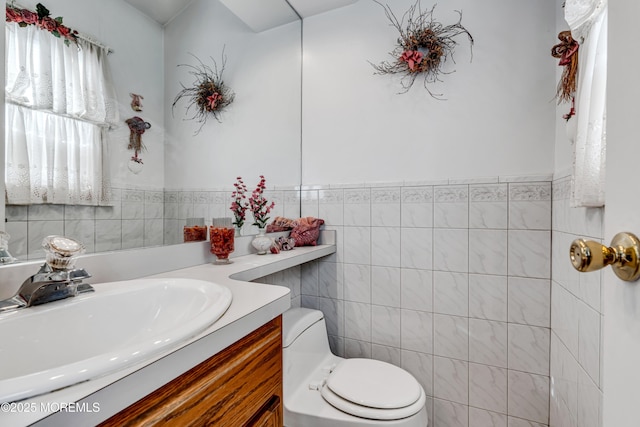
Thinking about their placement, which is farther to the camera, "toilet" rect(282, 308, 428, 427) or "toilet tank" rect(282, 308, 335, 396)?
"toilet tank" rect(282, 308, 335, 396)

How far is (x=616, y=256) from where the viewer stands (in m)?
0.35

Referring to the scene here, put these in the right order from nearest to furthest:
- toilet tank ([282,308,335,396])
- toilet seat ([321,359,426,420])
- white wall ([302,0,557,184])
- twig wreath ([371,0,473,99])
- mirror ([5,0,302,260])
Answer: mirror ([5,0,302,260]), toilet seat ([321,359,426,420]), toilet tank ([282,308,335,396]), white wall ([302,0,557,184]), twig wreath ([371,0,473,99])

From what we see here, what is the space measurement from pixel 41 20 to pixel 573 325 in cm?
191

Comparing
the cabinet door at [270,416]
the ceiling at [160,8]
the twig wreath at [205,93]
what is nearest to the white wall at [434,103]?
the twig wreath at [205,93]

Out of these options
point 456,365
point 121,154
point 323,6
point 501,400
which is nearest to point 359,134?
point 323,6

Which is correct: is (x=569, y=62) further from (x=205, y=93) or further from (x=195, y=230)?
(x=195, y=230)

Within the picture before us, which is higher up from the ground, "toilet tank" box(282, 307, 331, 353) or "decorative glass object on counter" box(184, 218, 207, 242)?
"decorative glass object on counter" box(184, 218, 207, 242)

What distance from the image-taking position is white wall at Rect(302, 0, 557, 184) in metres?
1.40

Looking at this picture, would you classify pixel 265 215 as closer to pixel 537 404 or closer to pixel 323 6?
pixel 323 6

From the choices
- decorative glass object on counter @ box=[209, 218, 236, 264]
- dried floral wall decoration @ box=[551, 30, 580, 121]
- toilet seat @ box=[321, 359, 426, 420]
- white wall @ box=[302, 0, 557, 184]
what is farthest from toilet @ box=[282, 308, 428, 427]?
dried floral wall decoration @ box=[551, 30, 580, 121]

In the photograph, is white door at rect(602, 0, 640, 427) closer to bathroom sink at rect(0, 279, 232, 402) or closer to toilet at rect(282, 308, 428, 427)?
bathroom sink at rect(0, 279, 232, 402)

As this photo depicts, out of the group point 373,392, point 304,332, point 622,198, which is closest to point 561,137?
point 622,198

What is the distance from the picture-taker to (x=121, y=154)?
98 centimetres

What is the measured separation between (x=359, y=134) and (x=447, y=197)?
2.03 feet
